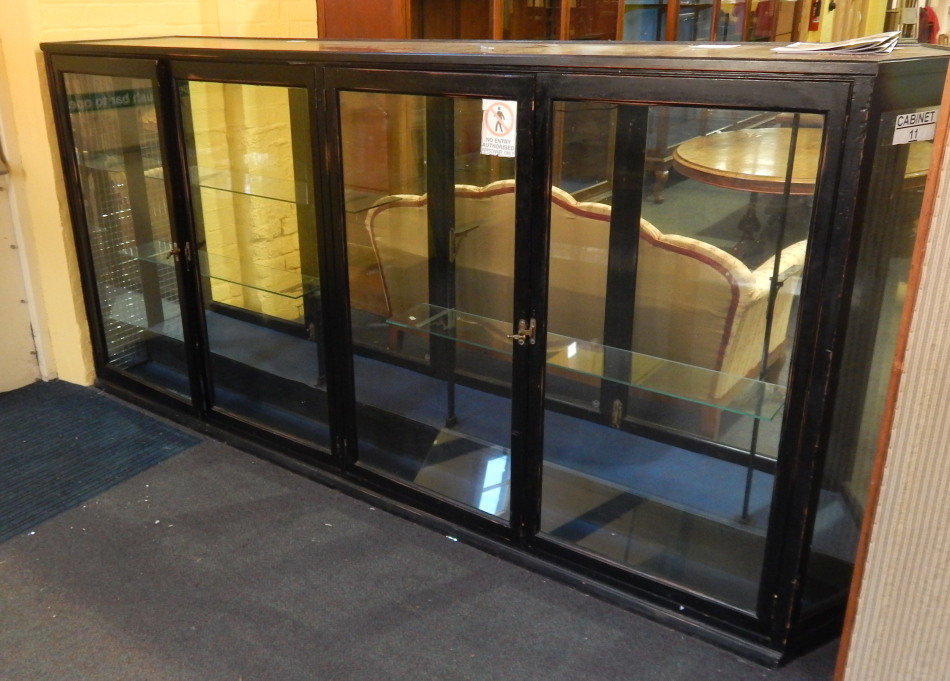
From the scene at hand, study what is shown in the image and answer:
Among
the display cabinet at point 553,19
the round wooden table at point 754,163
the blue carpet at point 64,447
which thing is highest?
the display cabinet at point 553,19

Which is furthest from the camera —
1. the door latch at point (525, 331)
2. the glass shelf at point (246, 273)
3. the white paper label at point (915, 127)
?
the glass shelf at point (246, 273)

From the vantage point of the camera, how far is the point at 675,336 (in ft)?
7.50

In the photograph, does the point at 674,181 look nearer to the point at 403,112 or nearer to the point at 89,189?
the point at 403,112

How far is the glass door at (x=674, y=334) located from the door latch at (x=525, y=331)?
0.23 feet

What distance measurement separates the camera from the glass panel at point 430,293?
243 cm

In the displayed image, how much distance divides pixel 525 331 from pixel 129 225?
1.87 meters

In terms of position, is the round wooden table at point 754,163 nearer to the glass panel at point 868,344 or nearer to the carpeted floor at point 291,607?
the glass panel at point 868,344

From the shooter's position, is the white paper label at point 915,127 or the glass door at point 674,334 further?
the glass door at point 674,334

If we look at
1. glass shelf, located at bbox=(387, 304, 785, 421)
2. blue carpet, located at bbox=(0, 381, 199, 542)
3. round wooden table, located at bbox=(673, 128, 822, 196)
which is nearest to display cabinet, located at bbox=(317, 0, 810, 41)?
round wooden table, located at bbox=(673, 128, 822, 196)

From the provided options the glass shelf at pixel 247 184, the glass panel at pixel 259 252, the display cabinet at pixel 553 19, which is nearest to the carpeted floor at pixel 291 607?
the glass panel at pixel 259 252

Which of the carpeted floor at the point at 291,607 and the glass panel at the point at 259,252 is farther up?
the glass panel at the point at 259,252

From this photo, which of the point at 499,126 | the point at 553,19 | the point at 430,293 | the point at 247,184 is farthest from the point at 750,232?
the point at 247,184

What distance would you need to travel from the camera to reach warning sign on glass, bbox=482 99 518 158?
6.18 feet

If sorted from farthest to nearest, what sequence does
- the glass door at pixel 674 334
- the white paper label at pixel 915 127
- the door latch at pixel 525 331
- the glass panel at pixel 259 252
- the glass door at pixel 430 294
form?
the glass panel at pixel 259 252 < the glass door at pixel 430 294 < the door latch at pixel 525 331 < the glass door at pixel 674 334 < the white paper label at pixel 915 127
